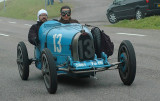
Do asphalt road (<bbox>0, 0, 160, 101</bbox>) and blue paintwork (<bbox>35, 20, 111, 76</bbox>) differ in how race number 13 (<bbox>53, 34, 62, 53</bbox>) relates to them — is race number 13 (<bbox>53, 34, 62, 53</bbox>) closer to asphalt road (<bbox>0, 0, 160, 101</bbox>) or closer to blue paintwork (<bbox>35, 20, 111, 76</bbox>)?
blue paintwork (<bbox>35, 20, 111, 76</bbox>)

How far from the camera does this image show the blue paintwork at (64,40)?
792 centimetres

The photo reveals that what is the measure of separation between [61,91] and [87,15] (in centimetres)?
2622

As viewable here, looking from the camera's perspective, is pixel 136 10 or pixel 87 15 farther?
pixel 87 15

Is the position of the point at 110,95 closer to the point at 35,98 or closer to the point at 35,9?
the point at 35,98

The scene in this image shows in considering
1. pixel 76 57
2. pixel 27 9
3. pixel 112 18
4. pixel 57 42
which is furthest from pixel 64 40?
pixel 27 9

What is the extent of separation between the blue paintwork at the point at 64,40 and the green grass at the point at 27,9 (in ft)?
A: 87.1

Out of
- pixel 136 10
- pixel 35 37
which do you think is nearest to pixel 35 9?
pixel 136 10

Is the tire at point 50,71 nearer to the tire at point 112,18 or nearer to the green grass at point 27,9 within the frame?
the tire at point 112,18

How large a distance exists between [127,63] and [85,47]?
80cm

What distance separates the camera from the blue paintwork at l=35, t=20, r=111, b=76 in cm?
792

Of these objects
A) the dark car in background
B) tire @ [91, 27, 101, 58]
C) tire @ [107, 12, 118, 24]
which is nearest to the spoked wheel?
tire @ [91, 27, 101, 58]

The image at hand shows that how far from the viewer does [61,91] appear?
26.0ft

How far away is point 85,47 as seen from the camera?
8086 mm

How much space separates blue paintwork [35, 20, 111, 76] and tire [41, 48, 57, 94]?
42cm
